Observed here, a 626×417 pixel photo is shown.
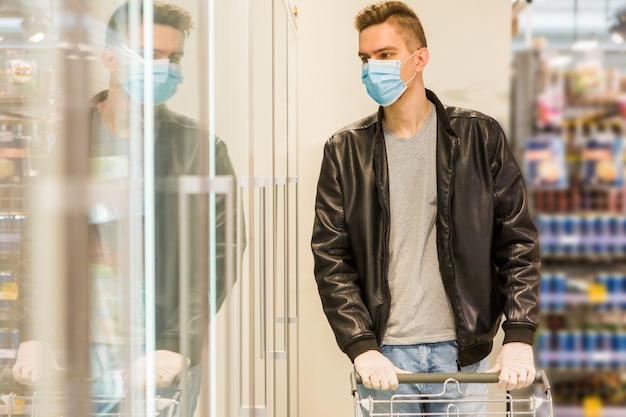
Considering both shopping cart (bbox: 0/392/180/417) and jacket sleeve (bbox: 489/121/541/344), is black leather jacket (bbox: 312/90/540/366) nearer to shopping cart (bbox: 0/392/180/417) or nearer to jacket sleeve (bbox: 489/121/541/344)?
jacket sleeve (bbox: 489/121/541/344)

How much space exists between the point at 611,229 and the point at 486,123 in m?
1.95

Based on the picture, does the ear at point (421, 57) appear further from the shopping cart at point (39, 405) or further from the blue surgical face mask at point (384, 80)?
the shopping cart at point (39, 405)

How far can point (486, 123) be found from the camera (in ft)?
6.89

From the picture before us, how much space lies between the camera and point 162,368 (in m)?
0.87

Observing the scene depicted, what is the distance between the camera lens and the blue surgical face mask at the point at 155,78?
0.76 metres

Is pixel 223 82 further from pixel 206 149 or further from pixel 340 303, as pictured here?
pixel 340 303

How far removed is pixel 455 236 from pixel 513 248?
6.8 inches

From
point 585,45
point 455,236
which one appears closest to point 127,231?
point 455,236

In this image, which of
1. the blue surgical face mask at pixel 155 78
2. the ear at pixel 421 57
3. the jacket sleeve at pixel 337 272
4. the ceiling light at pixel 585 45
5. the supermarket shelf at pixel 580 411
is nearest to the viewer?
the blue surgical face mask at pixel 155 78

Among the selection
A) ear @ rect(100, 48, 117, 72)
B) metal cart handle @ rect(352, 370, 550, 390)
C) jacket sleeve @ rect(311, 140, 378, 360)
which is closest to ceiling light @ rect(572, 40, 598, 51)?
jacket sleeve @ rect(311, 140, 378, 360)

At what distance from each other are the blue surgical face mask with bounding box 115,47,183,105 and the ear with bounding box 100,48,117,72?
0.04 m

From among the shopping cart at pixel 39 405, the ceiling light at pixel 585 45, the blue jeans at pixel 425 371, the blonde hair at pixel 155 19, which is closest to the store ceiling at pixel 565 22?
the ceiling light at pixel 585 45

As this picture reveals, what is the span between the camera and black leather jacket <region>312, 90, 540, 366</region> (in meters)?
→ 1.97

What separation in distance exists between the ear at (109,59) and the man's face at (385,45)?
1.56m
